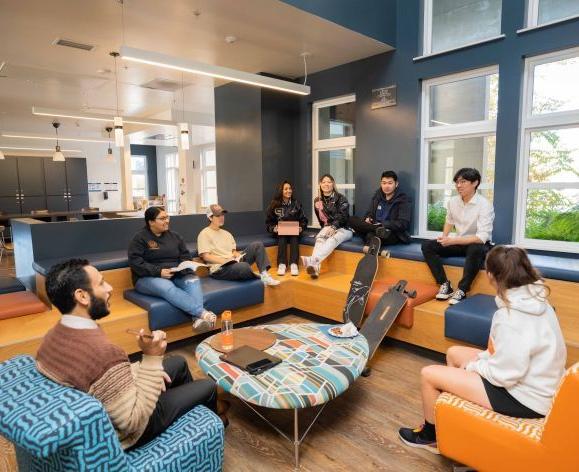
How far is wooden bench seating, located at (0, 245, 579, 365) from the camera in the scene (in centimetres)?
297

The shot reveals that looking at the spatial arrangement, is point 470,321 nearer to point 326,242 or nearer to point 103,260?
point 326,242

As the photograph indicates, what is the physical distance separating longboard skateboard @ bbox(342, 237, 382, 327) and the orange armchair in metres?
1.71

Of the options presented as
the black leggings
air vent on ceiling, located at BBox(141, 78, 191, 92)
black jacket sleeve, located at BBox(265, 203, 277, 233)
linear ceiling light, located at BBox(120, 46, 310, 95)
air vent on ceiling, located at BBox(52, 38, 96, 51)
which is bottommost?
the black leggings

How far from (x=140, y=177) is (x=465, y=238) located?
1408 cm

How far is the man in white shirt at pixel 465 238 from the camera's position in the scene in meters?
3.47

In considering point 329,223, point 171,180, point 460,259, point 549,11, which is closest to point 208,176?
point 171,180

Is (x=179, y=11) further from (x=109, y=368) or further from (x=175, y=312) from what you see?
(x=109, y=368)

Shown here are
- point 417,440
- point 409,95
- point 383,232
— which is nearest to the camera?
point 417,440

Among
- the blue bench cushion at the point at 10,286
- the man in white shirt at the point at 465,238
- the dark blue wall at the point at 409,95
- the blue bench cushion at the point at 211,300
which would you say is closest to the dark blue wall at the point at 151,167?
the dark blue wall at the point at 409,95

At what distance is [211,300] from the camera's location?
3621 millimetres

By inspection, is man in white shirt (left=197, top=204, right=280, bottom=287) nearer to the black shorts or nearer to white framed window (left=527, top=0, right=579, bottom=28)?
the black shorts

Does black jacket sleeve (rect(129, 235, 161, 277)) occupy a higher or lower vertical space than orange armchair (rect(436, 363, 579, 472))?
higher

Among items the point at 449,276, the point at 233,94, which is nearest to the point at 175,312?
the point at 449,276

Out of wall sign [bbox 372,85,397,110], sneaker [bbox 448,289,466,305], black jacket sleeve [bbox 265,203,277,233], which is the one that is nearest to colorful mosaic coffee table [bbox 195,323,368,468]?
sneaker [bbox 448,289,466,305]
